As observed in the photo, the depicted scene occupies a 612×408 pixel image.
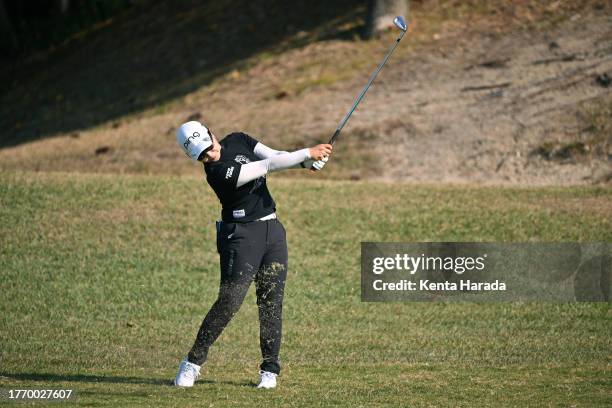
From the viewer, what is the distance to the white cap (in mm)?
8969

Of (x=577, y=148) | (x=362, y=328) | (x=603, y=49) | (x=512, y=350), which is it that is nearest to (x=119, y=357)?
(x=362, y=328)

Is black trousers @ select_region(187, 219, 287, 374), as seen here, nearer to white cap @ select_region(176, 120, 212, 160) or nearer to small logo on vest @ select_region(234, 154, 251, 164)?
small logo on vest @ select_region(234, 154, 251, 164)

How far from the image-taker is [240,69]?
93.4 ft

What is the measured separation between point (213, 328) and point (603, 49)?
16.5 metres

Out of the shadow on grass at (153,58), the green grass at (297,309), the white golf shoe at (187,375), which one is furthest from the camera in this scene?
the shadow on grass at (153,58)

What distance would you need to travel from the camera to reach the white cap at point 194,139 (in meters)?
8.97

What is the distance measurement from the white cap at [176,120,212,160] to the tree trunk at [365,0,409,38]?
1884 centimetres

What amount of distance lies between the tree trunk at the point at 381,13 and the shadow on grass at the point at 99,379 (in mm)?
18609

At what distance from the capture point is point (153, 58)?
32.0 meters

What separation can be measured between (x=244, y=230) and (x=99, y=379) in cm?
186

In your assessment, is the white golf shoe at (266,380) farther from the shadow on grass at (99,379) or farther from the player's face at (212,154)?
the player's face at (212,154)

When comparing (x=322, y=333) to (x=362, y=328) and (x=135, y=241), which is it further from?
(x=135, y=241)

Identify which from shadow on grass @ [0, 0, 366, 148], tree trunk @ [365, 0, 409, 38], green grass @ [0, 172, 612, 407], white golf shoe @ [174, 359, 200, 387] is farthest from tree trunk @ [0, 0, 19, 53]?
white golf shoe @ [174, 359, 200, 387]

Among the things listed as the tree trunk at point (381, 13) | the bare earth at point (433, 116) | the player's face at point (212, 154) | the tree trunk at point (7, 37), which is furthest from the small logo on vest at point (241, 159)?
the tree trunk at point (7, 37)
